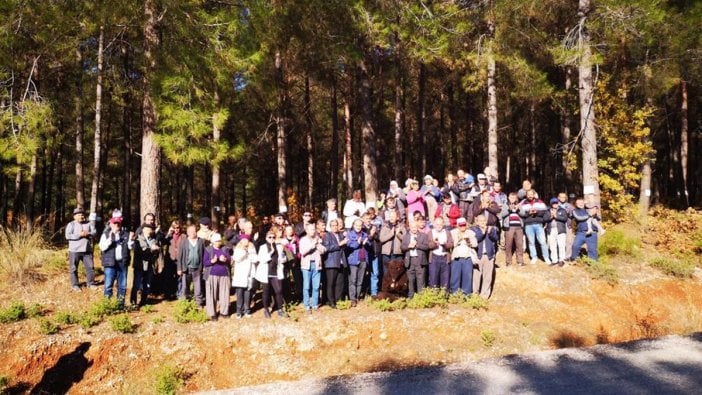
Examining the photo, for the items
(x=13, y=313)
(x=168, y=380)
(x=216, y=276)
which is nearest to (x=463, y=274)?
(x=216, y=276)

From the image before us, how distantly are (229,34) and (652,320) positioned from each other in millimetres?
11413

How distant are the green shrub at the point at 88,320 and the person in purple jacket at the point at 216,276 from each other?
79.3 inches

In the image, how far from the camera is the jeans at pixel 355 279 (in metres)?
9.19

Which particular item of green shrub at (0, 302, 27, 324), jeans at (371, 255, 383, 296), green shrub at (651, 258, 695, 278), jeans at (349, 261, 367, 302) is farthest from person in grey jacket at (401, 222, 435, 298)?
green shrub at (0, 302, 27, 324)

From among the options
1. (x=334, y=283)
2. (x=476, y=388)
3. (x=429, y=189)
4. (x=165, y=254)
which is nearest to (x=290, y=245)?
(x=334, y=283)

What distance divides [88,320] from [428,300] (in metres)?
6.61

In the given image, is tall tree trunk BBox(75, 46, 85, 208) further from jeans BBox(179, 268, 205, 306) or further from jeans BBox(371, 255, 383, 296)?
jeans BBox(371, 255, 383, 296)

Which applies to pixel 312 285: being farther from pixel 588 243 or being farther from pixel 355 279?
pixel 588 243

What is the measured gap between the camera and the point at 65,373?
24.0ft

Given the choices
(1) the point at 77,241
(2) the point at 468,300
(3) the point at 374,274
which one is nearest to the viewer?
(2) the point at 468,300

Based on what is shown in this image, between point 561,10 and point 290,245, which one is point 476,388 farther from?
point 561,10

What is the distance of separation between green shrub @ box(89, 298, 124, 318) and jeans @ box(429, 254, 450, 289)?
6507 mm

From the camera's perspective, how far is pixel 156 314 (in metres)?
8.76

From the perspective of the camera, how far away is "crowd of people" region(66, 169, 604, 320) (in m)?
8.71
